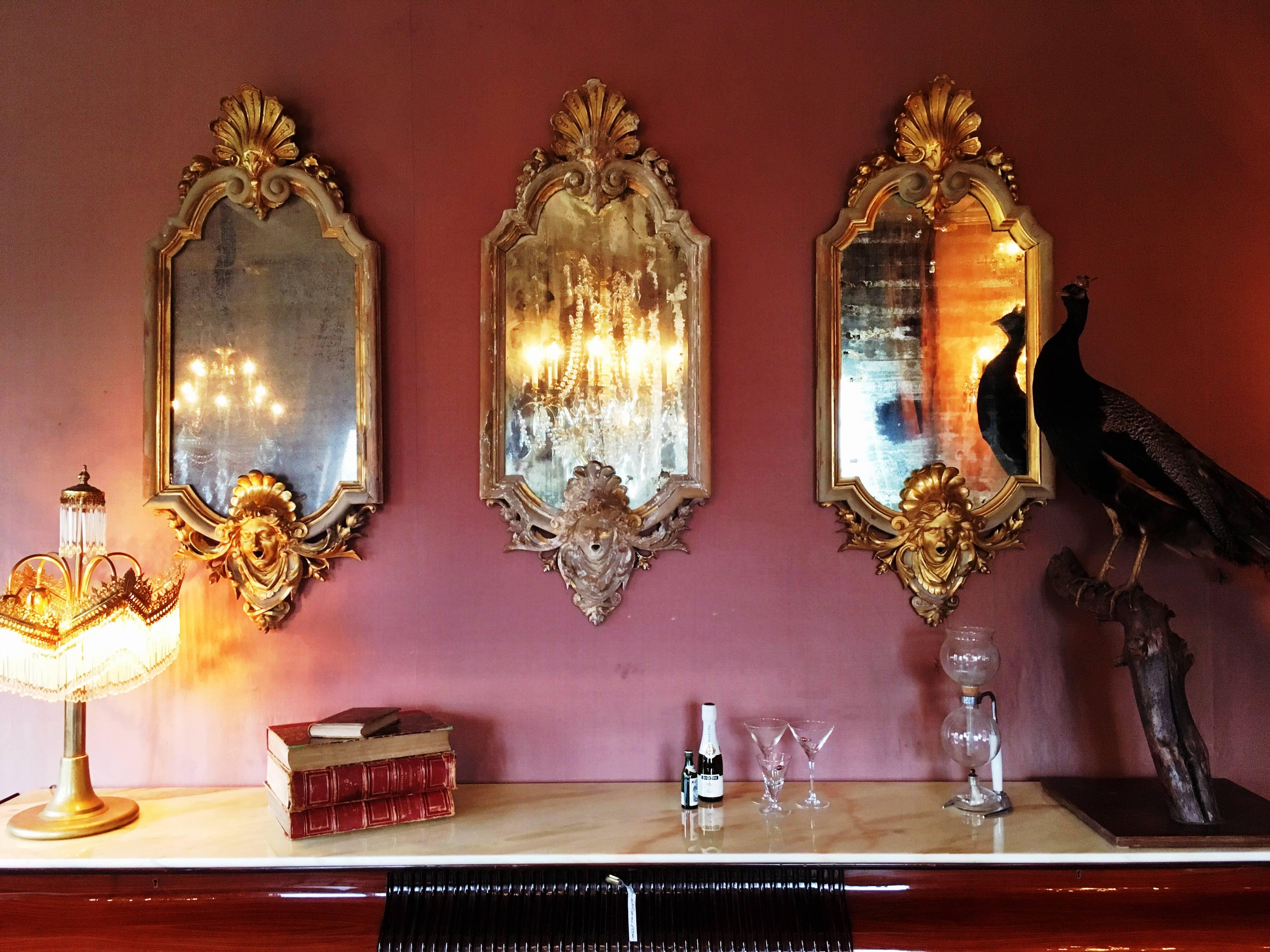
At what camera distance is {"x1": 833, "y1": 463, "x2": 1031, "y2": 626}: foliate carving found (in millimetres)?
2023

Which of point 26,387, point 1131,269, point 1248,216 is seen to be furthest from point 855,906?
point 26,387

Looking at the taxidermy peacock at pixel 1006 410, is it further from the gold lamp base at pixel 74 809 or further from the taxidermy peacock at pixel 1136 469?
the gold lamp base at pixel 74 809

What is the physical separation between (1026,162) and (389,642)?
1992mm

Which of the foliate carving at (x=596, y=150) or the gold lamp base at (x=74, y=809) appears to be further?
the foliate carving at (x=596, y=150)

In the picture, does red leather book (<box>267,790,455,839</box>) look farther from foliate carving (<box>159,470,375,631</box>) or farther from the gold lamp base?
foliate carving (<box>159,470,375,631</box>)

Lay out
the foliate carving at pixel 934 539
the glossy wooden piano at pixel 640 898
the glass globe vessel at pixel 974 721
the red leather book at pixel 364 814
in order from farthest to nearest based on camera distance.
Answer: the foliate carving at pixel 934 539
the glass globe vessel at pixel 974 721
the red leather book at pixel 364 814
the glossy wooden piano at pixel 640 898

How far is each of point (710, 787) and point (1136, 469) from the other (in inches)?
45.5

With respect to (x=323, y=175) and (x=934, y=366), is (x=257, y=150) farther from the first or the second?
(x=934, y=366)

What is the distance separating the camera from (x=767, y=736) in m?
1.85

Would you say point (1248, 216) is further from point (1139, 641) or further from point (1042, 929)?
point (1042, 929)

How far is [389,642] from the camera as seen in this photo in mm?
2082

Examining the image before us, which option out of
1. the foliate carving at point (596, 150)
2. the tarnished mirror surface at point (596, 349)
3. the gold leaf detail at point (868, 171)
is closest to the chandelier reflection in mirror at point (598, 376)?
the tarnished mirror surface at point (596, 349)

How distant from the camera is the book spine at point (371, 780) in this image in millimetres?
1705

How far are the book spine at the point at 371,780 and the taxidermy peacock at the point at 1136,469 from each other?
1529mm
